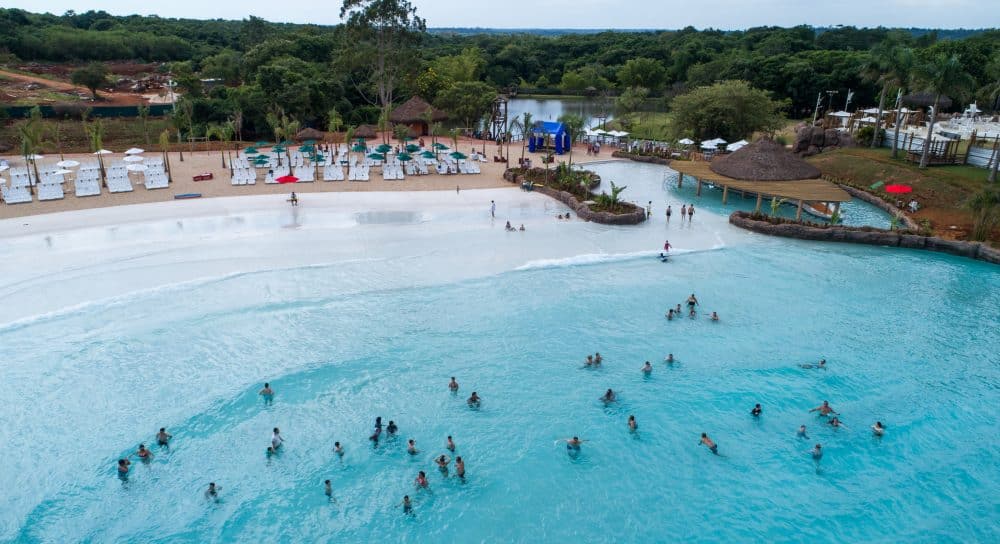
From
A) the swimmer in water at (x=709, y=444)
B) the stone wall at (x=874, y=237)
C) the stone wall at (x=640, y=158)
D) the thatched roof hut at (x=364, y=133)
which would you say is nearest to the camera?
the swimmer in water at (x=709, y=444)

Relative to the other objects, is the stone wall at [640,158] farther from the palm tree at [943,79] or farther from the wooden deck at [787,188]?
the palm tree at [943,79]

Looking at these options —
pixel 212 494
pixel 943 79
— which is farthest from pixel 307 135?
pixel 943 79

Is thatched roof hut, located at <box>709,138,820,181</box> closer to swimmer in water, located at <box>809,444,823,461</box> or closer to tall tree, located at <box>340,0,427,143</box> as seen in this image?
swimmer in water, located at <box>809,444,823,461</box>

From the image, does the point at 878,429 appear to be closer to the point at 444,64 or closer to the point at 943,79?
the point at 943,79

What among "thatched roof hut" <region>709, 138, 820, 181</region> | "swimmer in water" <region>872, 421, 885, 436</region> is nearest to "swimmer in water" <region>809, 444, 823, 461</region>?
"swimmer in water" <region>872, 421, 885, 436</region>

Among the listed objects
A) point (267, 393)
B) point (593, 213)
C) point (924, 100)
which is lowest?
point (267, 393)

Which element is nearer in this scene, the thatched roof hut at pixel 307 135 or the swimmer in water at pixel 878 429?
the swimmer in water at pixel 878 429

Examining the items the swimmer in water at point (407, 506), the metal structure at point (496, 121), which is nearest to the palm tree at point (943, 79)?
the metal structure at point (496, 121)
